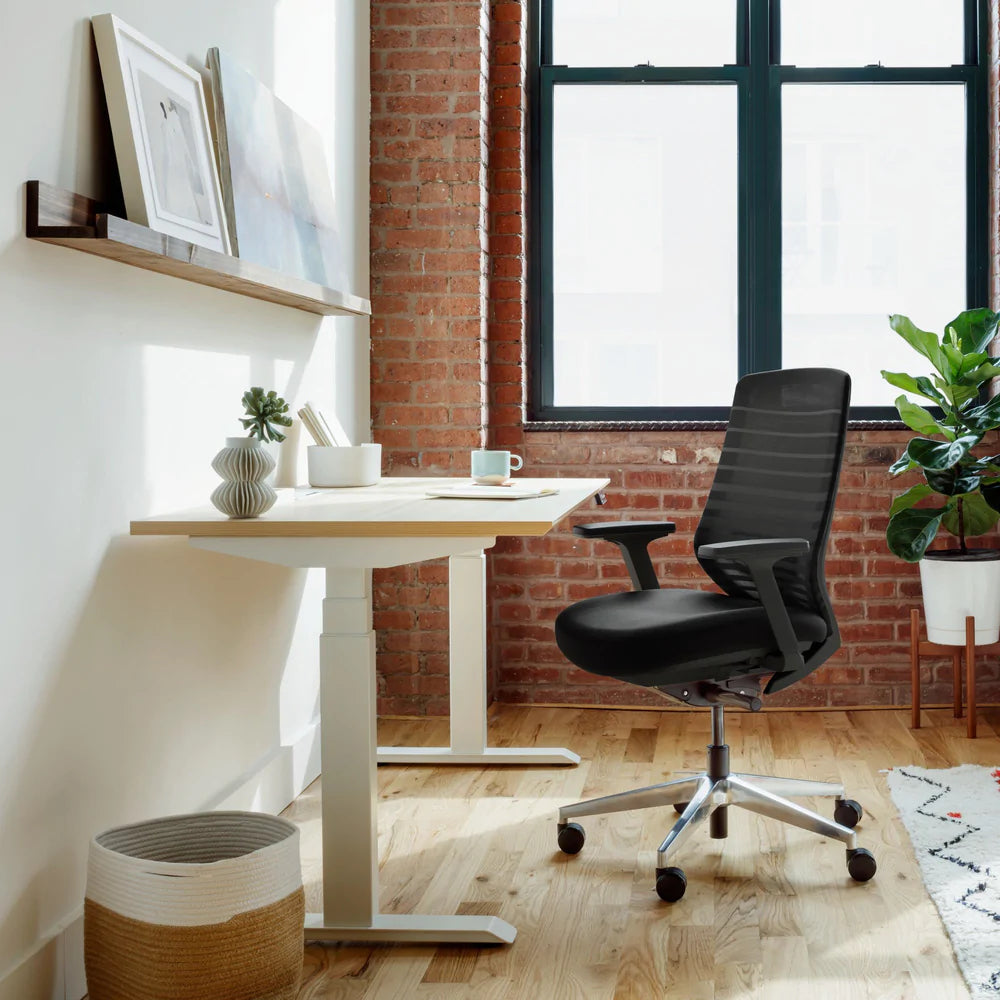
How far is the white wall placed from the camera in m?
1.83

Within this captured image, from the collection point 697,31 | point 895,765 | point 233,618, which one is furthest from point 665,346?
point 233,618

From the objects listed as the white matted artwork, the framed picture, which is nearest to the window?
the white matted artwork

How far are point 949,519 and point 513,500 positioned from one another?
1.84 metres

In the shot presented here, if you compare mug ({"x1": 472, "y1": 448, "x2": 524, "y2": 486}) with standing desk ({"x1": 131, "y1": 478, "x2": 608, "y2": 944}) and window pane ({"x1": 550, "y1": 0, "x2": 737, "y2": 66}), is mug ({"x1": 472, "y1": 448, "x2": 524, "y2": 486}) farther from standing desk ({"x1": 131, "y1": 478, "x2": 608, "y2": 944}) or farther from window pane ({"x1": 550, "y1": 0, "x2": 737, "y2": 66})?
window pane ({"x1": 550, "y1": 0, "x2": 737, "y2": 66})

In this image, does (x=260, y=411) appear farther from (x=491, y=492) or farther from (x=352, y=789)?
(x=352, y=789)

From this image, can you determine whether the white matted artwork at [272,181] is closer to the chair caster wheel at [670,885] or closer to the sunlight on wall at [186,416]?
the sunlight on wall at [186,416]

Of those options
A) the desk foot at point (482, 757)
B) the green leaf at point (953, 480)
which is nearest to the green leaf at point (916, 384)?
the green leaf at point (953, 480)

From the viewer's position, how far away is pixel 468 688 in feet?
11.2

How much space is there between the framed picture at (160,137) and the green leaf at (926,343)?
2.09m

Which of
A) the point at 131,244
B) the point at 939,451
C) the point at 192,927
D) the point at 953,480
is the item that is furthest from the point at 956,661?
the point at 131,244

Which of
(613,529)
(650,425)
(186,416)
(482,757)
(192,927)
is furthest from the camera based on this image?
A: (650,425)

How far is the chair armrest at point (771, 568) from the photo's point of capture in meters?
2.33

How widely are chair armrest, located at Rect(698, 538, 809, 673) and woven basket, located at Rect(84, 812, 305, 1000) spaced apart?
974 mm

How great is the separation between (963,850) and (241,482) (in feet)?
5.69
